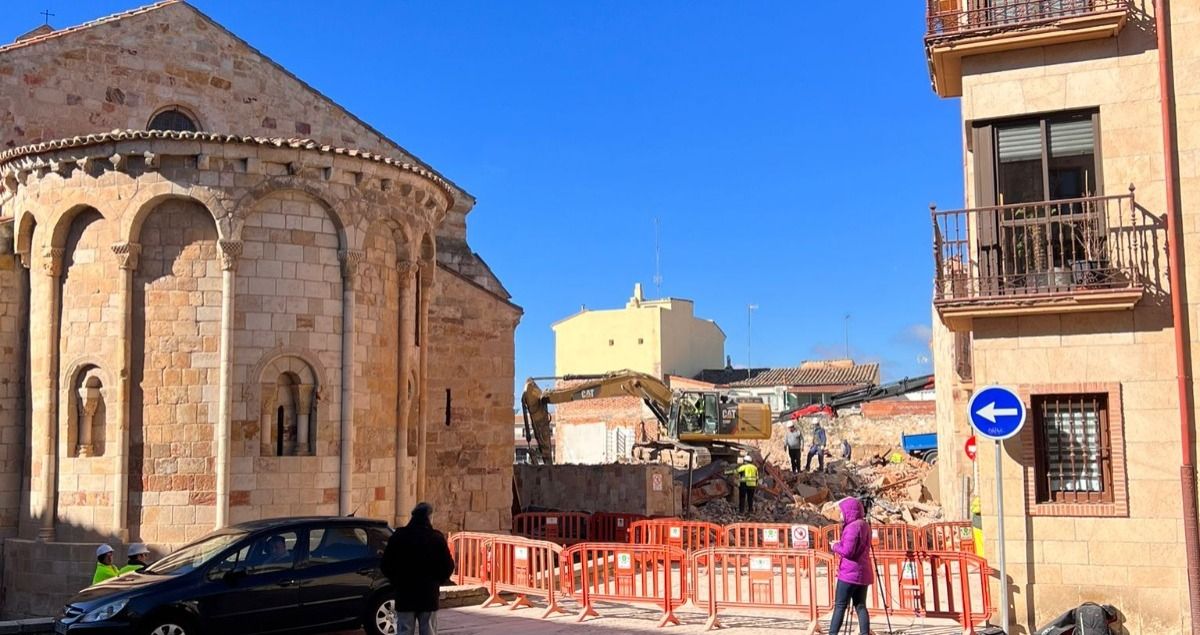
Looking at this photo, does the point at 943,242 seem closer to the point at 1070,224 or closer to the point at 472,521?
the point at 1070,224

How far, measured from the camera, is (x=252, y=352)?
15.8 metres

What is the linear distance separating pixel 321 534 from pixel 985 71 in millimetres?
8493

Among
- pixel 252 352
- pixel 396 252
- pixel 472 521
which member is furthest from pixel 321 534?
pixel 472 521

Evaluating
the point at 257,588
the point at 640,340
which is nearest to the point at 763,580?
the point at 257,588

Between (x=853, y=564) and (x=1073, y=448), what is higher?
(x=1073, y=448)

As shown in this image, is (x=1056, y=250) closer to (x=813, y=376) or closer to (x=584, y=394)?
(x=584, y=394)

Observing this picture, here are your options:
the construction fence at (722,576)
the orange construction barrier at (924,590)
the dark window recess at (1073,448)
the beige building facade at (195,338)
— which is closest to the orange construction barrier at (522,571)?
the construction fence at (722,576)

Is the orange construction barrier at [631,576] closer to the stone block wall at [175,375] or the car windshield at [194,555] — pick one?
the car windshield at [194,555]

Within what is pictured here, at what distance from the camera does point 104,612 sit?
1014 centimetres

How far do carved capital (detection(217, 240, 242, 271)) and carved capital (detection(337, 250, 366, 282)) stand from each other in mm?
1567

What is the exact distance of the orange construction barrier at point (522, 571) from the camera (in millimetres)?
13406

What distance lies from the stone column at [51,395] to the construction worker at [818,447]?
23275mm

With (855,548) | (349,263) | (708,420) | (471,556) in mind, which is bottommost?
(471,556)

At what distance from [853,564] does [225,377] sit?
9.57 metres
